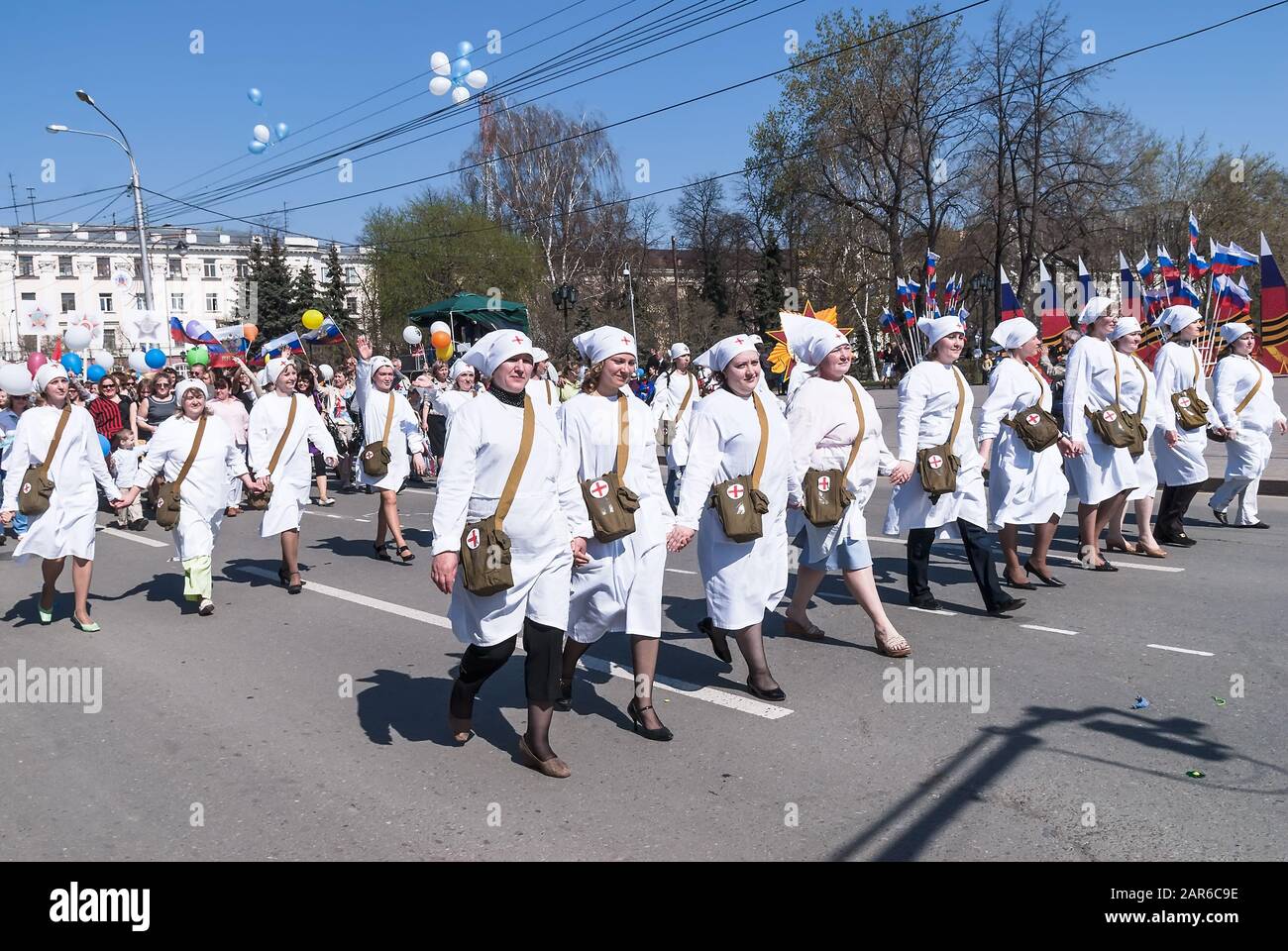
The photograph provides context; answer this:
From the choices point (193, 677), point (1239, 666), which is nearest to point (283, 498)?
point (193, 677)

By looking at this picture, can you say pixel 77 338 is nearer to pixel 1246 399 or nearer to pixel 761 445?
pixel 761 445

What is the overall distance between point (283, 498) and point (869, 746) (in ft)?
18.8

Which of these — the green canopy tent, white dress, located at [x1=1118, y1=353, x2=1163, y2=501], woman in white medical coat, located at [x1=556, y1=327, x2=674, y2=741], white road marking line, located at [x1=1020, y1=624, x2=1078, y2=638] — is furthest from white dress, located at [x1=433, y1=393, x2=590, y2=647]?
the green canopy tent

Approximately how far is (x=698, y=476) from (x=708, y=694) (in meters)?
1.17

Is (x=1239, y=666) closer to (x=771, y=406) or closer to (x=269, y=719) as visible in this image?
(x=771, y=406)

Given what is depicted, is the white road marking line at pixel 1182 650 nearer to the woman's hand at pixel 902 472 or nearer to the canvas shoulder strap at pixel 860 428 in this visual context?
the woman's hand at pixel 902 472

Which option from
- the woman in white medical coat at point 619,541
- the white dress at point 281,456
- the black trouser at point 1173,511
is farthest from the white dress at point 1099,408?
the white dress at point 281,456

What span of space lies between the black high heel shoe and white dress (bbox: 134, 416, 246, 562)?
433 cm

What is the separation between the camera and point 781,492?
5656mm

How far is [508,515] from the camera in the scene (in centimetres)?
457

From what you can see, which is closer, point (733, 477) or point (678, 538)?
point (678, 538)

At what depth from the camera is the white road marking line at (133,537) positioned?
1205cm

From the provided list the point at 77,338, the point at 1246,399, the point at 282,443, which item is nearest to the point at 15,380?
the point at 282,443

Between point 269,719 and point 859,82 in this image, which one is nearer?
point 269,719
